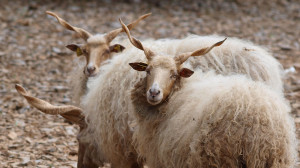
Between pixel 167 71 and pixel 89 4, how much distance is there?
9.00m

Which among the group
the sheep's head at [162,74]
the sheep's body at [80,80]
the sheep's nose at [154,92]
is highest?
the sheep's head at [162,74]

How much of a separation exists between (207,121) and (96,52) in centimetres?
251

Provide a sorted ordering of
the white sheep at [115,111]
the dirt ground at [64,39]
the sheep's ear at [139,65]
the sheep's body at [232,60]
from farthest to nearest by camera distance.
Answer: the dirt ground at [64,39] < the sheep's body at [232,60] < the white sheep at [115,111] < the sheep's ear at [139,65]

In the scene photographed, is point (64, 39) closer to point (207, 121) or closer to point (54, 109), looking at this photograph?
point (54, 109)

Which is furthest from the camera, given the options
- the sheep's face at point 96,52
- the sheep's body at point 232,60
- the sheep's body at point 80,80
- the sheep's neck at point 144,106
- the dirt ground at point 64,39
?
the dirt ground at point 64,39

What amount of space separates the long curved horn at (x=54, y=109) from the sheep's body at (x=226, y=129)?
1275 mm

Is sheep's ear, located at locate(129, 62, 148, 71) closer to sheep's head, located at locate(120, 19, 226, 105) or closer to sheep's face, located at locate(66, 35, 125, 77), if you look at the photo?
sheep's head, located at locate(120, 19, 226, 105)

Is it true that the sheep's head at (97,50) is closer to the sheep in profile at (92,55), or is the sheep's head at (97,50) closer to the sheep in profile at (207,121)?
the sheep in profile at (92,55)

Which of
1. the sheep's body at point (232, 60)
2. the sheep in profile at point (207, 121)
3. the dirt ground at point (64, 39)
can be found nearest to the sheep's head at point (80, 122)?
the dirt ground at point (64, 39)

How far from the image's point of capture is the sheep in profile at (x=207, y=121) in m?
3.13

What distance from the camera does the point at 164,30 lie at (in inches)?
422

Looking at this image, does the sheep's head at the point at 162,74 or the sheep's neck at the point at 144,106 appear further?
the sheep's neck at the point at 144,106

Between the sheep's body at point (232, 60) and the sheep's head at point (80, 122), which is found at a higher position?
the sheep's body at point (232, 60)

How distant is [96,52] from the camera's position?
17.9 feet
